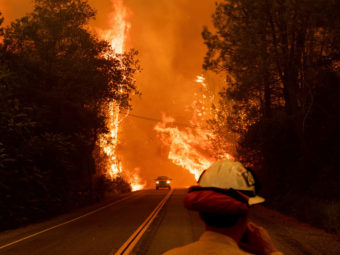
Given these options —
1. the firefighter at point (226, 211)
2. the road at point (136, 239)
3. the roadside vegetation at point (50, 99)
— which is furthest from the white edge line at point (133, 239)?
the firefighter at point (226, 211)

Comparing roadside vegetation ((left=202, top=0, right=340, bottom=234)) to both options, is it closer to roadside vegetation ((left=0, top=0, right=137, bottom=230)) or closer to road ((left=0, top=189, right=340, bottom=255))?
road ((left=0, top=189, right=340, bottom=255))

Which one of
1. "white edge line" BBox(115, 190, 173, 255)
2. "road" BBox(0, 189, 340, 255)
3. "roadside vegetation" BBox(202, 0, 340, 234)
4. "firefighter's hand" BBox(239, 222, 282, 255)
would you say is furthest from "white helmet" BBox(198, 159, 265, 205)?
"roadside vegetation" BBox(202, 0, 340, 234)

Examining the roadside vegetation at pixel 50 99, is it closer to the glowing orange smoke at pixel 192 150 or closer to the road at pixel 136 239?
the road at pixel 136 239

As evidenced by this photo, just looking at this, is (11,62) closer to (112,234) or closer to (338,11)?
(112,234)

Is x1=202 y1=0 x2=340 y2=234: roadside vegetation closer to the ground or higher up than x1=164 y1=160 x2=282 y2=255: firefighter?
higher up

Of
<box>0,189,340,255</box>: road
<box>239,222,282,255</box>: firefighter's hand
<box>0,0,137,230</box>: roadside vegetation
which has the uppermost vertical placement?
<box>0,0,137,230</box>: roadside vegetation

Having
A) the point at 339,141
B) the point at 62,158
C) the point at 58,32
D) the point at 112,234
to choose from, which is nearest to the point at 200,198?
the point at 112,234

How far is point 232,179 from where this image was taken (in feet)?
6.68

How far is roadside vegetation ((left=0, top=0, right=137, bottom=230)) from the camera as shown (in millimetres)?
16109

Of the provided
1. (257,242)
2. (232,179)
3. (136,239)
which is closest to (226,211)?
(232,179)

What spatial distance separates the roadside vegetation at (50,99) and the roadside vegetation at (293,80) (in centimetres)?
722

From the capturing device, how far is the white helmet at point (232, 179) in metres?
2.04

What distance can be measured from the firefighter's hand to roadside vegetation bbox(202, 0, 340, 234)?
12.9 meters

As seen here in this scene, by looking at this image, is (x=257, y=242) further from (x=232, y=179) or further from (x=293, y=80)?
(x=293, y=80)
